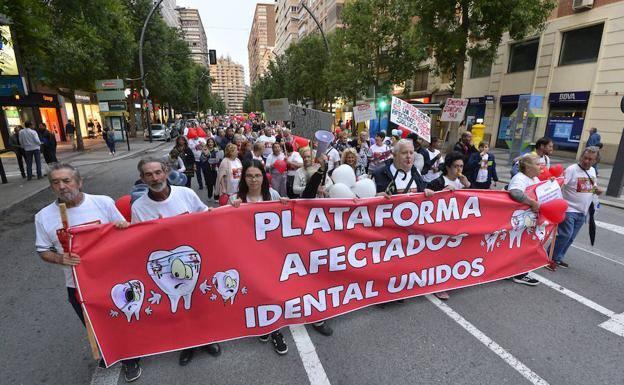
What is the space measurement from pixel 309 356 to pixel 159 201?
1975 mm

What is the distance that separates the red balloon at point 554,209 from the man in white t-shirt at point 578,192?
0.81 meters

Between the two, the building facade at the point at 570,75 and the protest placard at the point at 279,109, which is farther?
the building facade at the point at 570,75

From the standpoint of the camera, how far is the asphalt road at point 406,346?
2736mm

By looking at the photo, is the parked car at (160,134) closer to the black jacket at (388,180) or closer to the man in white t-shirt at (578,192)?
the black jacket at (388,180)

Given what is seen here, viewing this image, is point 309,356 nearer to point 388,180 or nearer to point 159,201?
point 159,201

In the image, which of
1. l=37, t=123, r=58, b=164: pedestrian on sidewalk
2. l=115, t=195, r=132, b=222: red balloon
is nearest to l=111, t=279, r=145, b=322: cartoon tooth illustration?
l=115, t=195, r=132, b=222: red balloon

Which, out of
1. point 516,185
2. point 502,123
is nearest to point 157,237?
point 516,185

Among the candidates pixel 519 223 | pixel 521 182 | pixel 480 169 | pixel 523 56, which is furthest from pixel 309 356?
pixel 523 56

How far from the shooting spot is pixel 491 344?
10.2 ft

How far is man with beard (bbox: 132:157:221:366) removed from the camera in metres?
2.75

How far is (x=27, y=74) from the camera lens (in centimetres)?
1825

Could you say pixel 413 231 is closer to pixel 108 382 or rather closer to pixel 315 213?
pixel 315 213

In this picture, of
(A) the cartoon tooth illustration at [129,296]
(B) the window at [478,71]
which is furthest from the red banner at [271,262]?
(B) the window at [478,71]

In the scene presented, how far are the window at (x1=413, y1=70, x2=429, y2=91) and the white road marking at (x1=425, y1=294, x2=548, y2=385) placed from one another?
27527 mm
